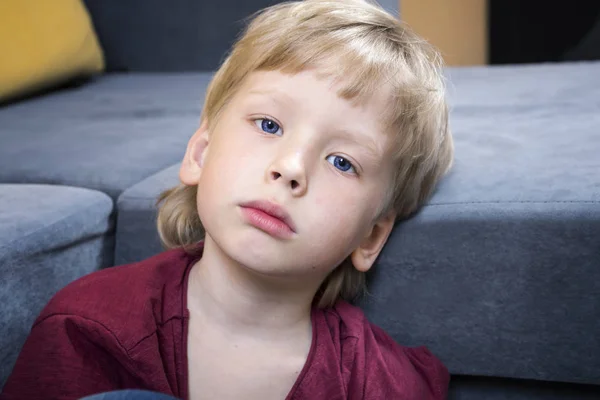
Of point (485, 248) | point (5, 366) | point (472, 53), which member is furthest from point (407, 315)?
point (472, 53)

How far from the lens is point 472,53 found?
3205 millimetres

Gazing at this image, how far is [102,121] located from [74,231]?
1.85ft

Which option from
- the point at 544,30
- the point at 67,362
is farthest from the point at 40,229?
the point at 544,30

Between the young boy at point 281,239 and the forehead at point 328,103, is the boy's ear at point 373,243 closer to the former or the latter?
the young boy at point 281,239

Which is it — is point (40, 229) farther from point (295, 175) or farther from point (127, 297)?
point (295, 175)

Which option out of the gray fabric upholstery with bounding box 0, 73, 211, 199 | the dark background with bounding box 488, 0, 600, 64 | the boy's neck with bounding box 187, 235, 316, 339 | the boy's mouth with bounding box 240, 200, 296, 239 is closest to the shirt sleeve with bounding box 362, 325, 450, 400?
the boy's neck with bounding box 187, 235, 316, 339

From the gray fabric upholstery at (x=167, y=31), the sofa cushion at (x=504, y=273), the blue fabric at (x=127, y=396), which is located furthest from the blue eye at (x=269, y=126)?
the gray fabric upholstery at (x=167, y=31)

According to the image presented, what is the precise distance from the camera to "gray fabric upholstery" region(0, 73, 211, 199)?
4.29 feet

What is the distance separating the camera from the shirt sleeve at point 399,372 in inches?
39.3

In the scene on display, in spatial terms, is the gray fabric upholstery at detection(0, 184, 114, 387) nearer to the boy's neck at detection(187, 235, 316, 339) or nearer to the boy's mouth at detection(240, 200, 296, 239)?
the boy's neck at detection(187, 235, 316, 339)

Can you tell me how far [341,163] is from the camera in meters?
0.95

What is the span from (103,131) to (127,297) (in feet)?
2.20

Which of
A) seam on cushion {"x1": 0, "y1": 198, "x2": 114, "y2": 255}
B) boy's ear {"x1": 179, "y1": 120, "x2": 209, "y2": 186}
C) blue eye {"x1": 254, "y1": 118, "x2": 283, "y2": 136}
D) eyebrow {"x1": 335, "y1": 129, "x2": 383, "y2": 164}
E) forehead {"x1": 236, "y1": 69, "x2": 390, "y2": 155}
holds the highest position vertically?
forehead {"x1": 236, "y1": 69, "x2": 390, "y2": 155}

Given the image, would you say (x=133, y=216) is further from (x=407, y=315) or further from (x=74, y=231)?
(x=407, y=315)
